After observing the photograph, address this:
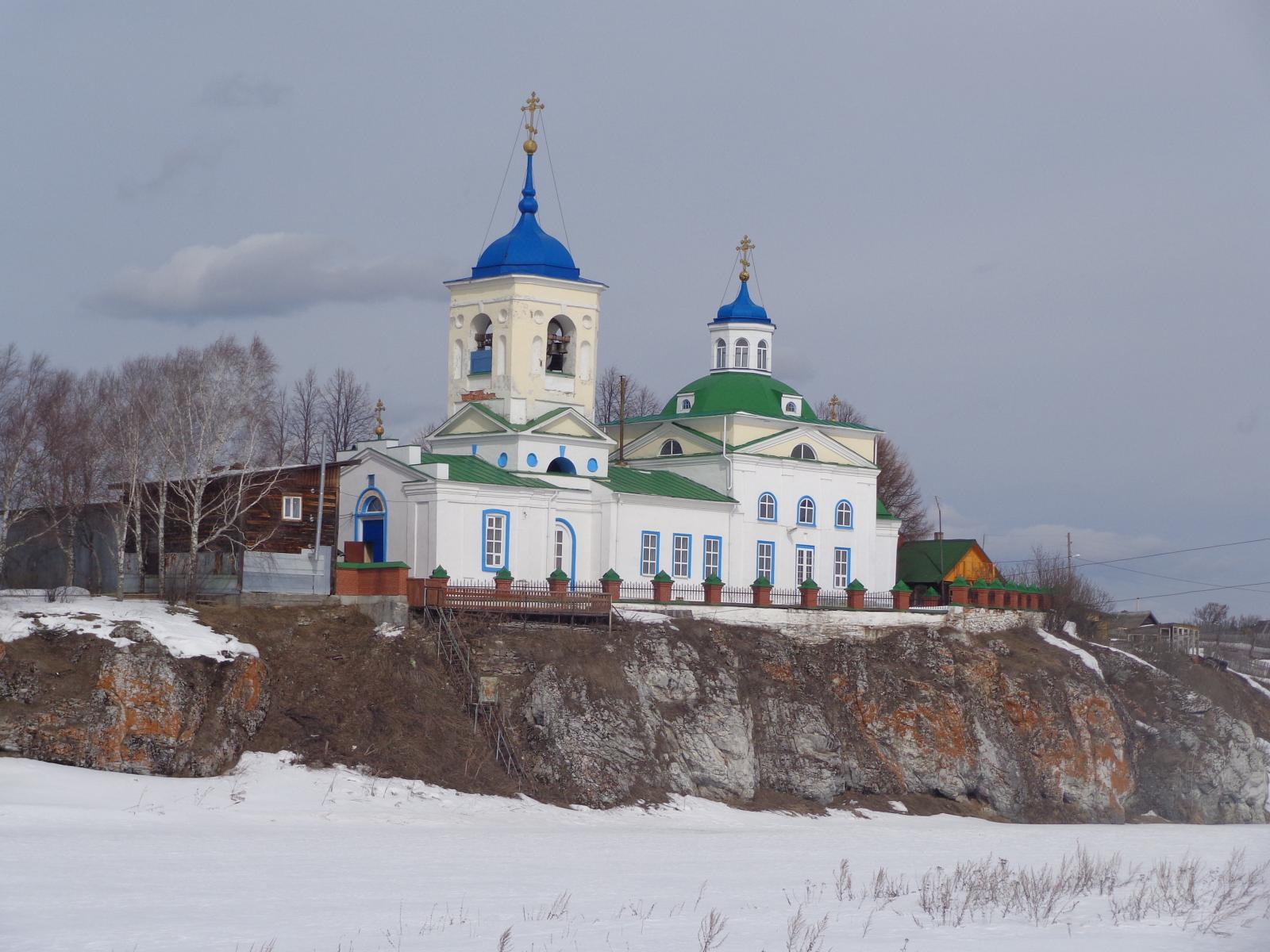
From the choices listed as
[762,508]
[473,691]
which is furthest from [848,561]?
[473,691]

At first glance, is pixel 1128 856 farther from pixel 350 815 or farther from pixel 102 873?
pixel 102 873

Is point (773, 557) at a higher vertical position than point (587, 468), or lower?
lower

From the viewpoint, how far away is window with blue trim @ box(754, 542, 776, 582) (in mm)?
49781

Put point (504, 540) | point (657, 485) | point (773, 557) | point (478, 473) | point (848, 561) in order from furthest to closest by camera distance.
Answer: point (848, 561) → point (773, 557) → point (657, 485) → point (478, 473) → point (504, 540)

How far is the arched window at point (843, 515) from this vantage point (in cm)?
5203

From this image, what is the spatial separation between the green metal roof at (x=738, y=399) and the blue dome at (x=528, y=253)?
280 inches

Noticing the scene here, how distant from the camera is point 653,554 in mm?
46625

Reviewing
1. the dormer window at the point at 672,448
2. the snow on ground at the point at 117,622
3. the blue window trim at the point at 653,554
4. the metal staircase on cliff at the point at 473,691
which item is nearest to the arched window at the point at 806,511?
the dormer window at the point at 672,448

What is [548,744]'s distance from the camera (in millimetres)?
36594

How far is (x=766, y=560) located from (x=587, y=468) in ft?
23.1

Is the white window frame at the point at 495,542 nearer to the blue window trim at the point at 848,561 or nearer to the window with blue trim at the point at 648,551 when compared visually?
the window with blue trim at the point at 648,551

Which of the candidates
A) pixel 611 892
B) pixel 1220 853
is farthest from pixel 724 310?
pixel 611 892

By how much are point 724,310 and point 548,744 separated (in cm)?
2268

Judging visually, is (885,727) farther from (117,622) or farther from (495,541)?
(117,622)
